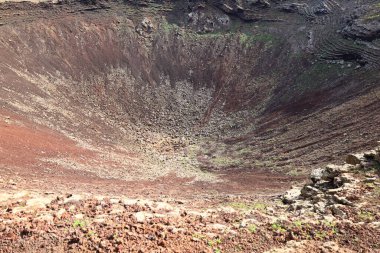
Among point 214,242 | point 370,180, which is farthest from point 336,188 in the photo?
point 214,242

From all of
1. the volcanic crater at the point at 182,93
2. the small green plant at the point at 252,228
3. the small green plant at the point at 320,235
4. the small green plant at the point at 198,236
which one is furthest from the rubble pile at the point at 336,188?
the volcanic crater at the point at 182,93

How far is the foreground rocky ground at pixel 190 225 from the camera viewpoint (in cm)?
1026

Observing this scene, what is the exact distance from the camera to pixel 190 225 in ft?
39.0

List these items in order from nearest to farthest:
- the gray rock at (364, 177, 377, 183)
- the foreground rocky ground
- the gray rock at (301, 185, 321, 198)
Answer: the foreground rocky ground < the gray rock at (364, 177, 377, 183) < the gray rock at (301, 185, 321, 198)

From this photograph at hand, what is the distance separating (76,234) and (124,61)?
134 ft

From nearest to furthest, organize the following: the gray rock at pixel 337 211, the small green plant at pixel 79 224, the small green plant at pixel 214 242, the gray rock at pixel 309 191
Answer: the small green plant at pixel 214 242 → the small green plant at pixel 79 224 → the gray rock at pixel 337 211 → the gray rock at pixel 309 191

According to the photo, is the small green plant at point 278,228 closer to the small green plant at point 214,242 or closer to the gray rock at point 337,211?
the small green plant at point 214,242

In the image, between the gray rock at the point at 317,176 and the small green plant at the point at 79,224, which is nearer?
the small green plant at the point at 79,224

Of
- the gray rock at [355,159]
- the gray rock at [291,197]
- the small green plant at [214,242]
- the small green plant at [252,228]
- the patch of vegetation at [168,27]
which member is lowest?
the small green plant at [214,242]

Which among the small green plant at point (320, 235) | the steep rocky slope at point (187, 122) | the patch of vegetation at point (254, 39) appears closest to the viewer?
the small green plant at point (320, 235)

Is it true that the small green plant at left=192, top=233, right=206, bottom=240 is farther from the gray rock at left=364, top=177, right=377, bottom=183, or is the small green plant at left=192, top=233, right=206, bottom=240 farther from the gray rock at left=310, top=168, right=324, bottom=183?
the gray rock at left=310, top=168, right=324, bottom=183

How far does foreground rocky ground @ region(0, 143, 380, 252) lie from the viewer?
1026cm

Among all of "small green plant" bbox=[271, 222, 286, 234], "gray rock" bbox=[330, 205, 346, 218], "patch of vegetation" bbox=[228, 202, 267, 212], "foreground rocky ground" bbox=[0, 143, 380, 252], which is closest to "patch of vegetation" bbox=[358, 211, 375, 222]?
"foreground rocky ground" bbox=[0, 143, 380, 252]

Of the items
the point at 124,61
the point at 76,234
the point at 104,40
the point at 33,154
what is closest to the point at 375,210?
the point at 76,234
